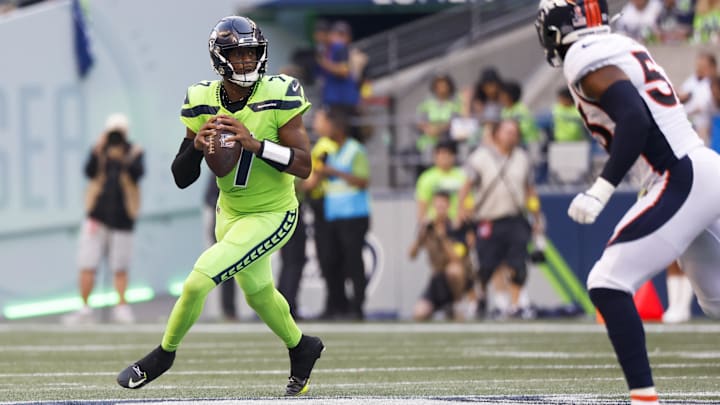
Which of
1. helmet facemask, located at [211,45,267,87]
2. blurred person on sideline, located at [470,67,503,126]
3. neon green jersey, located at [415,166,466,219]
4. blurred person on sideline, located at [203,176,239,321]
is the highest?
helmet facemask, located at [211,45,267,87]

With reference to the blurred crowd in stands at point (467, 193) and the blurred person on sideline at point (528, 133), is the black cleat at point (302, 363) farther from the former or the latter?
the blurred person on sideline at point (528, 133)

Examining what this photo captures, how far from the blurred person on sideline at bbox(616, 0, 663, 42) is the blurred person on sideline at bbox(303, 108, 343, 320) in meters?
4.32

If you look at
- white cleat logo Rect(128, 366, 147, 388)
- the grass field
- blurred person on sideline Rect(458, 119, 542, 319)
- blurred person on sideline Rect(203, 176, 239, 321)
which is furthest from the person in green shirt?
white cleat logo Rect(128, 366, 147, 388)

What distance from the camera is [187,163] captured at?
6719 mm

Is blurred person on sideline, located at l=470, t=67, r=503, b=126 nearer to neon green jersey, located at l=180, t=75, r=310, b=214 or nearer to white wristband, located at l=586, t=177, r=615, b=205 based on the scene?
→ neon green jersey, located at l=180, t=75, r=310, b=214

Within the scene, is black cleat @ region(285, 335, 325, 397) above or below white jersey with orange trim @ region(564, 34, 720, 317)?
below

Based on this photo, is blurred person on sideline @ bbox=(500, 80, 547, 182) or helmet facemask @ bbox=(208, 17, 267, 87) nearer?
helmet facemask @ bbox=(208, 17, 267, 87)

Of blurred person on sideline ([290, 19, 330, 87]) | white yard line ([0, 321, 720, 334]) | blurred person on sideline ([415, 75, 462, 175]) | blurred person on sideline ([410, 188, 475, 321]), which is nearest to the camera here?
white yard line ([0, 321, 720, 334])

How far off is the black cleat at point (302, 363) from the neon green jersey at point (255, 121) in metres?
0.64

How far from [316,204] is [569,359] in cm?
528

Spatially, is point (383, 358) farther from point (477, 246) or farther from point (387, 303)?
point (387, 303)

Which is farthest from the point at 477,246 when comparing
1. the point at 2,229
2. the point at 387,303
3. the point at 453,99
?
the point at 2,229

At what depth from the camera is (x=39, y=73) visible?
16.9 metres

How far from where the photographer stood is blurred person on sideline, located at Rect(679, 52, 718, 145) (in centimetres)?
1348
